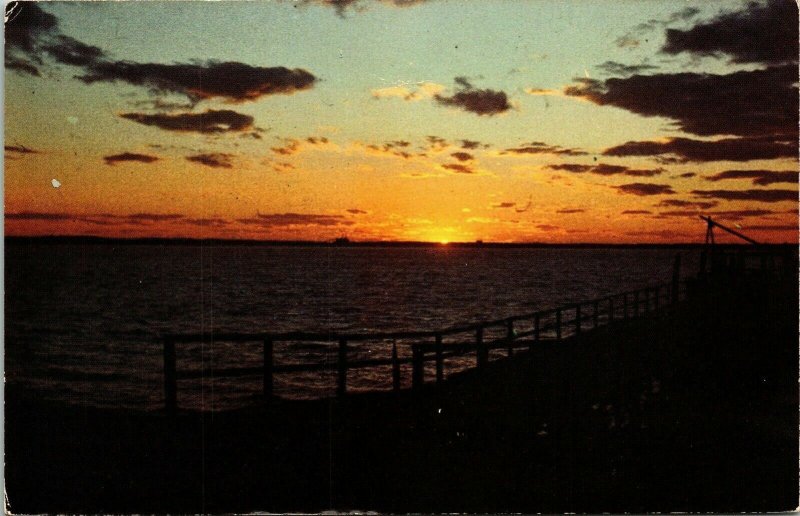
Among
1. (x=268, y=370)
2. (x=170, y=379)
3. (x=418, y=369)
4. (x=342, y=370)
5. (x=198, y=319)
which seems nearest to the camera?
(x=170, y=379)

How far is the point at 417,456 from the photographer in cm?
658

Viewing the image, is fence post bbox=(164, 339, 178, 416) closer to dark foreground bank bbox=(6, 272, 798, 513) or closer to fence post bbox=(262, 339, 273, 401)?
dark foreground bank bbox=(6, 272, 798, 513)

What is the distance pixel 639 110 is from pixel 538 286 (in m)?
62.7

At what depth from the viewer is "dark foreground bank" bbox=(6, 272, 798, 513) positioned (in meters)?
6.03

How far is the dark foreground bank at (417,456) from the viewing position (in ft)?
19.8

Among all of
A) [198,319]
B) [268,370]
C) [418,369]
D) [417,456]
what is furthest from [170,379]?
[198,319]

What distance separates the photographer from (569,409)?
840 centimetres

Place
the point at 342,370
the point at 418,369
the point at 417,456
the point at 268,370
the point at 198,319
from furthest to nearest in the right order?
the point at 198,319 → the point at 418,369 → the point at 342,370 → the point at 268,370 → the point at 417,456

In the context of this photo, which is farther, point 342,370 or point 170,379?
point 342,370

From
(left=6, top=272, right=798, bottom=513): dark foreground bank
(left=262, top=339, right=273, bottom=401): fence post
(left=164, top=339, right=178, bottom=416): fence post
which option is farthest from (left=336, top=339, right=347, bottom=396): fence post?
(left=164, top=339, right=178, bottom=416): fence post

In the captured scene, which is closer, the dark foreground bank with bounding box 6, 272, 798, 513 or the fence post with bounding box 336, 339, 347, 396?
the dark foreground bank with bounding box 6, 272, 798, 513

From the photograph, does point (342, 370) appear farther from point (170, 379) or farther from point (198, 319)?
point (198, 319)

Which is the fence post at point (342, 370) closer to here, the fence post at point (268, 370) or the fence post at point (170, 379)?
the fence post at point (268, 370)

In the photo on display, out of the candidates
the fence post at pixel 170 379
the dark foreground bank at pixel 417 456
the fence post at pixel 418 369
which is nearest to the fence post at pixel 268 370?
the dark foreground bank at pixel 417 456
